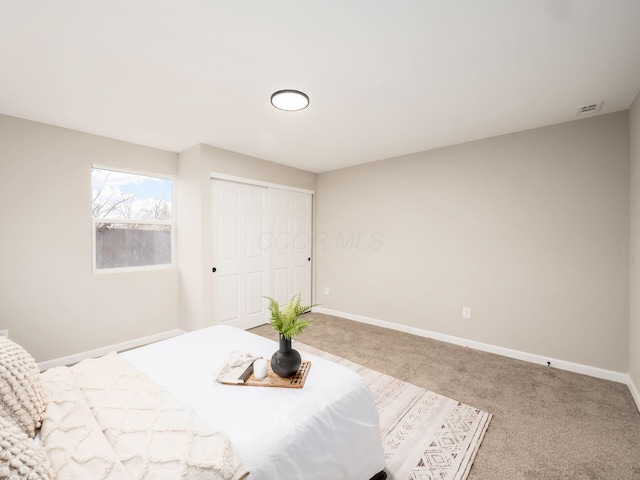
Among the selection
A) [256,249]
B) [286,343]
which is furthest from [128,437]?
[256,249]

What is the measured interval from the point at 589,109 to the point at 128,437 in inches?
152

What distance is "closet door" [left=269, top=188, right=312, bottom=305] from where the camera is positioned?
432 cm

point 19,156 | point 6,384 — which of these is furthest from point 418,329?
point 19,156

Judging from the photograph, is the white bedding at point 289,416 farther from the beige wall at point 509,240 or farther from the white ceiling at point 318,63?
the beige wall at point 509,240

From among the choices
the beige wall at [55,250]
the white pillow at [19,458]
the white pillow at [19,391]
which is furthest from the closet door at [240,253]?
the white pillow at [19,458]

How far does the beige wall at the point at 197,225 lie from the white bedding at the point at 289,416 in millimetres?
1760

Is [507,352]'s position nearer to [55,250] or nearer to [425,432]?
[425,432]

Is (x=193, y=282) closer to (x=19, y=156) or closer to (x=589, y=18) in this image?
(x=19, y=156)

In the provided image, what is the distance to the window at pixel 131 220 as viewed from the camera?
318 centimetres

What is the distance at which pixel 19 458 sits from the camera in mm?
752

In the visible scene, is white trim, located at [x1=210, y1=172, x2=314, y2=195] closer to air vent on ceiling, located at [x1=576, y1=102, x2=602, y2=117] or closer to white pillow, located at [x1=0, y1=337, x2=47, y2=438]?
white pillow, located at [x1=0, y1=337, x2=47, y2=438]

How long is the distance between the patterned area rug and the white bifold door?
2.14 metres

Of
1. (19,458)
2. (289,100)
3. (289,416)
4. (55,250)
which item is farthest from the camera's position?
(55,250)

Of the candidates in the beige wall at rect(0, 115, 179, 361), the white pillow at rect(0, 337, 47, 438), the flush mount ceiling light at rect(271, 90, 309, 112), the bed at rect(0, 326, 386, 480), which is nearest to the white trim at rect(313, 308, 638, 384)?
the bed at rect(0, 326, 386, 480)
